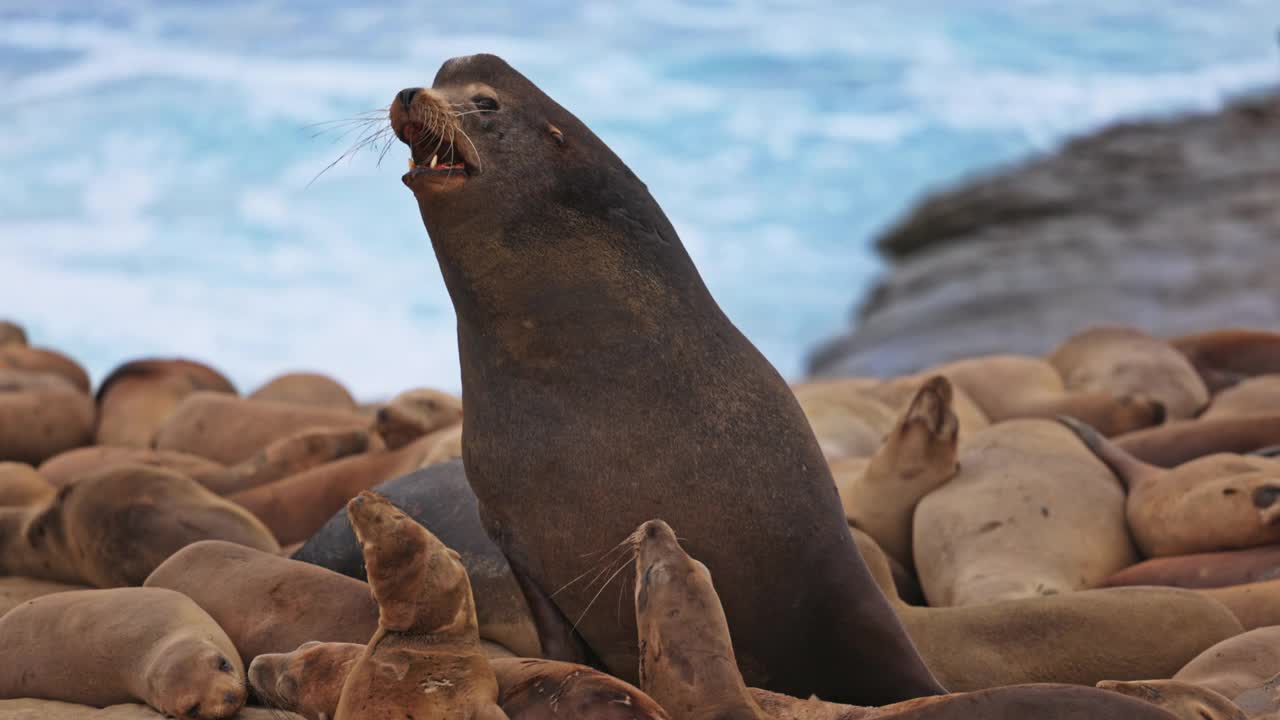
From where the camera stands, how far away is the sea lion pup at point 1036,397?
724cm

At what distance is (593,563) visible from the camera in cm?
359

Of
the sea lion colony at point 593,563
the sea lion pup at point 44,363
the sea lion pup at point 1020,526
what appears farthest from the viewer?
the sea lion pup at point 44,363

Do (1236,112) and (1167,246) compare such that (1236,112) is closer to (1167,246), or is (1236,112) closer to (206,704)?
(1167,246)

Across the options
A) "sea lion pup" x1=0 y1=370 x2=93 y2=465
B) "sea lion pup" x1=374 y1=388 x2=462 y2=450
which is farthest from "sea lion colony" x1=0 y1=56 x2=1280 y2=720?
"sea lion pup" x1=0 y1=370 x2=93 y2=465

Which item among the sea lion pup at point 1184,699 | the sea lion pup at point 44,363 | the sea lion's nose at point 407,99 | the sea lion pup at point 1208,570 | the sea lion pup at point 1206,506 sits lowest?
the sea lion pup at point 1208,570

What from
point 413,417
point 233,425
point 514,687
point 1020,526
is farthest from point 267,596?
point 233,425

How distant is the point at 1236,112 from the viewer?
26.5m

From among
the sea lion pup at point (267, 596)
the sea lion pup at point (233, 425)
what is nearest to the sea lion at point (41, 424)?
the sea lion pup at point (233, 425)

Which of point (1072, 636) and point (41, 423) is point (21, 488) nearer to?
point (41, 423)

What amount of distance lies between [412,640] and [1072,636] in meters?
1.88

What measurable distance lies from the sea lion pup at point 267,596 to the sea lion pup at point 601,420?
1.97ft

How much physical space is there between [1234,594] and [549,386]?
2200 mm

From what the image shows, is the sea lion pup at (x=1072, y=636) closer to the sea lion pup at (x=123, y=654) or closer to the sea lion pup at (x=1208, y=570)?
the sea lion pup at (x=1208, y=570)

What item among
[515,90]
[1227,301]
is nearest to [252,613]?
[515,90]
